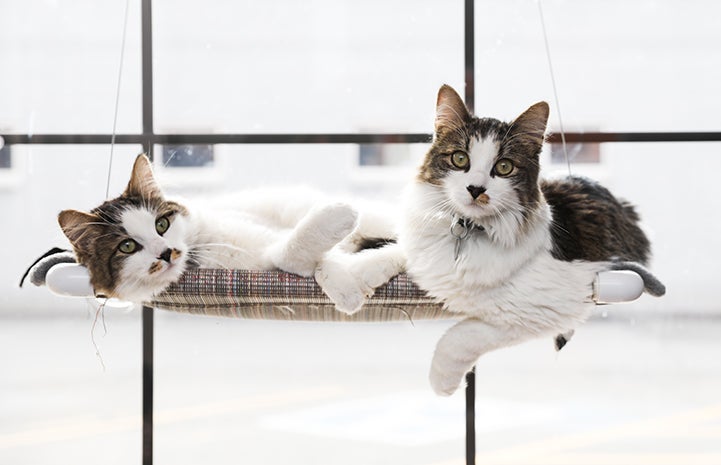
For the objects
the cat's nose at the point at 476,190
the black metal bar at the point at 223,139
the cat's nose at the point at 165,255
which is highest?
the black metal bar at the point at 223,139

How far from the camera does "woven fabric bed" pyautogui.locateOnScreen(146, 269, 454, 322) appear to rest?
151cm

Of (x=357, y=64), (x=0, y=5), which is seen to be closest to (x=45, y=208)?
(x=0, y=5)

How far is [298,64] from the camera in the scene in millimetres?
3711

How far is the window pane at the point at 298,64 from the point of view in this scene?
337 centimetres

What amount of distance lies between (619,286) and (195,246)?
96 cm

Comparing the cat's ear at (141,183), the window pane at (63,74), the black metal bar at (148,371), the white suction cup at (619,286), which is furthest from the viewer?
the window pane at (63,74)

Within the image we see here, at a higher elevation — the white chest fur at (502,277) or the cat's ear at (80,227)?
the cat's ear at (80,227)

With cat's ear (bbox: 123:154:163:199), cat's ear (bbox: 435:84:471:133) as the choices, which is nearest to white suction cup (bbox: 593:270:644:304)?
cat's ear (bbox: 435:84:471:133)

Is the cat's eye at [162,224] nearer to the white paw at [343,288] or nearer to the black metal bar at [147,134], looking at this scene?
the white paw at [343,288]

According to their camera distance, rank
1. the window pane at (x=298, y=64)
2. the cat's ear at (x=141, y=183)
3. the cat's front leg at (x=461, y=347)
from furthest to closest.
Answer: the window pane at (x=298, y=64) → the cat's ear at (x=141, y=183) → the cat's front leg at (x=461, y=347)

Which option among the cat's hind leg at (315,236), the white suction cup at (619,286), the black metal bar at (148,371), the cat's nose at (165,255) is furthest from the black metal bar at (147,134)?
the white suction cup at (619,286)

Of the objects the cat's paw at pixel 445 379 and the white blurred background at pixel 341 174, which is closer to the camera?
the cat's paw at pixel 445 379

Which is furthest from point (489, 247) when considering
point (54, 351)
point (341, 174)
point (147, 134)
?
point (54, 351)

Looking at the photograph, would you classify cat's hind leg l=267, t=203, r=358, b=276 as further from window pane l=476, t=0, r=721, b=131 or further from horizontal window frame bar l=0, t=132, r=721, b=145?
window pane l=476, t=0, r=721, b=131
